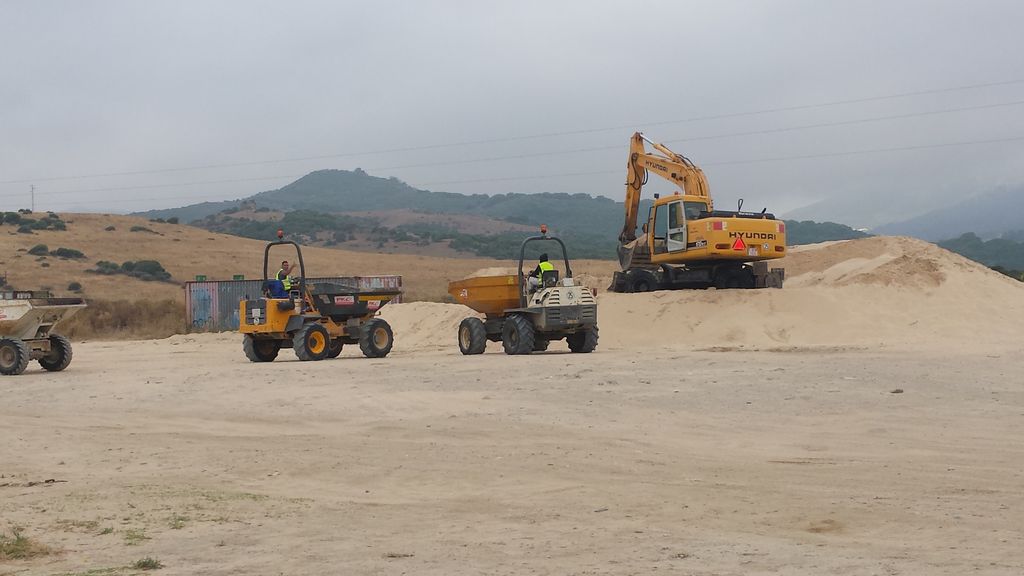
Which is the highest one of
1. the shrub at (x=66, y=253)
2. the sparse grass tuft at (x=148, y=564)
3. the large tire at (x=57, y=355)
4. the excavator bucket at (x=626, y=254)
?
the shrub at (x=66, y=253)

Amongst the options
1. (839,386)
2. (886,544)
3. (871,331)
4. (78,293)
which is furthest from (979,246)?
(886,544)

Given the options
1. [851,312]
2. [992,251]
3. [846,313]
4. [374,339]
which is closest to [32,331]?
[374,339]

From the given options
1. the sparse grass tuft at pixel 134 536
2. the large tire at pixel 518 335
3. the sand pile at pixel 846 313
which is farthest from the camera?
the sand pile at pixel 846 313

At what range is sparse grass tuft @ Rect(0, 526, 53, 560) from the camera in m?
7.53

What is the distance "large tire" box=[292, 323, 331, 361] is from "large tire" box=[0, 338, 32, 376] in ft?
17.1

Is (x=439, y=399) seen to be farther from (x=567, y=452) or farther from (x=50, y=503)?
(x=50, y=503)

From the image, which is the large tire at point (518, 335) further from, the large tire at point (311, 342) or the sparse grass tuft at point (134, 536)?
the sparse grass tuft at point (134, 536)

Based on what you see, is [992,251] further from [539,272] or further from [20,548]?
[20,548]

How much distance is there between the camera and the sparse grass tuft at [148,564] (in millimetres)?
7207

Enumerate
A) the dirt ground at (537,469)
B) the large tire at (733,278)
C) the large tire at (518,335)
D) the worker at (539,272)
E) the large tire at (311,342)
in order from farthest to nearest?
1. the large tire at (733,278)
2. the worker at (539,272)
3. the large tire at (311,342)
4. the large tire at (518,335)
5. the dirt ground at (537,469)

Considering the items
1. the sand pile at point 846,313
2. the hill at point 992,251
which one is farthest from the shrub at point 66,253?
the hill at point 992,251

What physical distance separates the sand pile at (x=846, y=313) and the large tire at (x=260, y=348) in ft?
19.0

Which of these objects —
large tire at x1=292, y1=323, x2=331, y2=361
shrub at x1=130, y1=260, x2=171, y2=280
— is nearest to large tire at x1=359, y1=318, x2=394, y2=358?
large tire at x1=292, y1=323, x2=331, y2=361

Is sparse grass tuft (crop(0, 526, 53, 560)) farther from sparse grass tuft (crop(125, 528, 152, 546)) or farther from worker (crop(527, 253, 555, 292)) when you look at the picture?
worker (crop(527, 253, 555, 292))
